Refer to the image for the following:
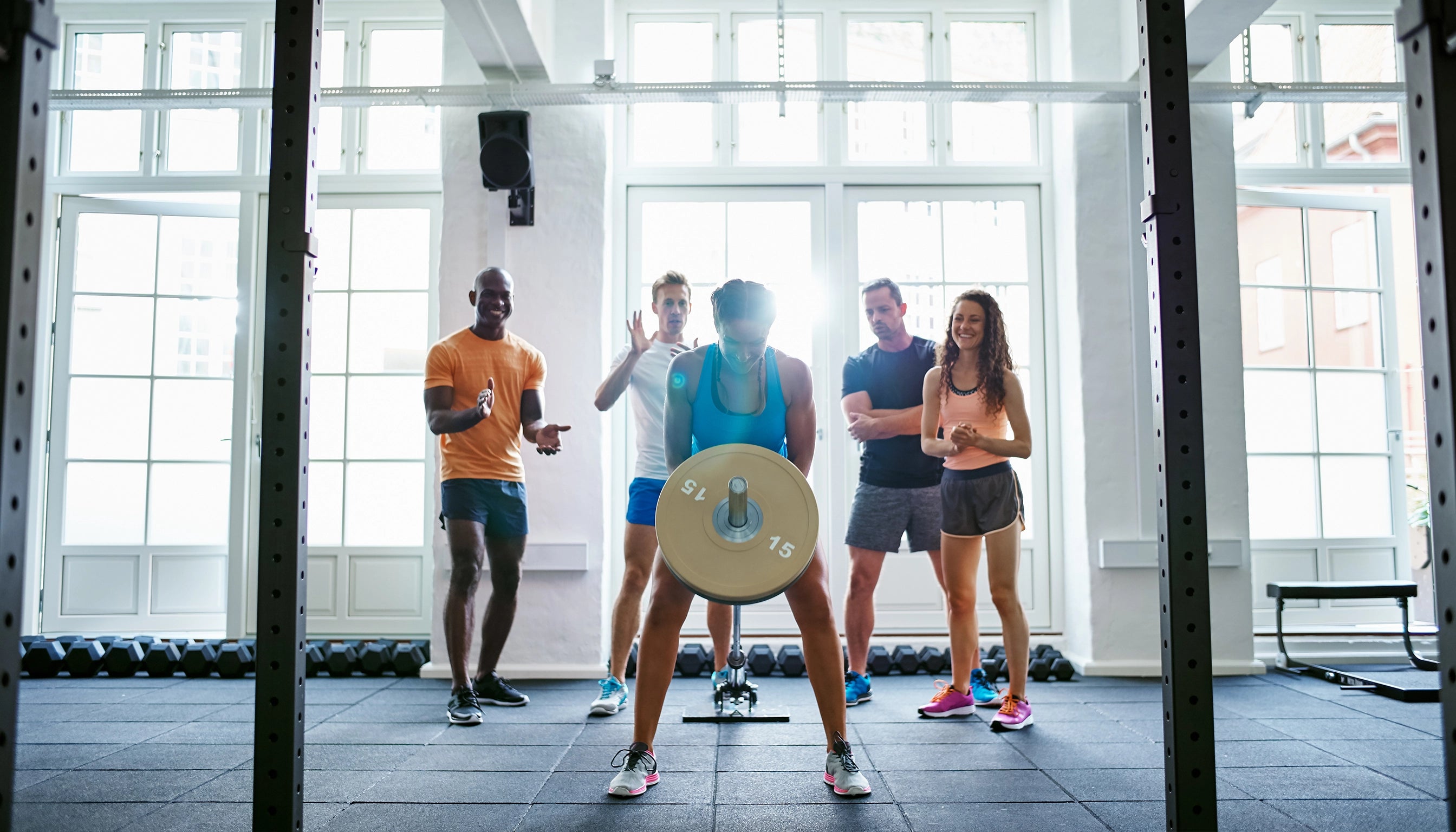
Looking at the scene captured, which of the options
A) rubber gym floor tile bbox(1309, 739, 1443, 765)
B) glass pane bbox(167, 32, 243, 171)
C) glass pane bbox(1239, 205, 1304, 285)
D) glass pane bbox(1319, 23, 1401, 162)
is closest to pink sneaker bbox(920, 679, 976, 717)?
rubber gym floor tile bbox(1309, 739, 1443, 765)

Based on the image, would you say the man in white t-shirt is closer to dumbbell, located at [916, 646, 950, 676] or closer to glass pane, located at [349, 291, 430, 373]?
dumbbell, located at [916, 646, 950, 676]

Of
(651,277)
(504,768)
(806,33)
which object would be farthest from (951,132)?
(504,768)

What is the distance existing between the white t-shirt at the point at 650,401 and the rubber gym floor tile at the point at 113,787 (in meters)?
1.65

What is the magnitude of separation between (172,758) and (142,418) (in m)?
2.72

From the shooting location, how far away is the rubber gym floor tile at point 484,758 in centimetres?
279

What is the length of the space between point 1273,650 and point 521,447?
12.8ft

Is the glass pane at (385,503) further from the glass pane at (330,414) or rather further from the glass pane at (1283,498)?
the glass pane at (1283,498)

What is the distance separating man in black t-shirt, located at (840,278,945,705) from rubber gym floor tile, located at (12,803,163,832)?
7.59ft

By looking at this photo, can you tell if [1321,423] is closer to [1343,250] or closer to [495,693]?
[1343,250]

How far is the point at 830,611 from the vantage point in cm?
239

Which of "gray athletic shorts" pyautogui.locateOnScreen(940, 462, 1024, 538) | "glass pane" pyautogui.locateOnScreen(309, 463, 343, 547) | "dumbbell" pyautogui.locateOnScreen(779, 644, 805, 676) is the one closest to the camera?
"gray athletic shorts" pyautogui.locateOnScreen(940, 462, 1024, 538)

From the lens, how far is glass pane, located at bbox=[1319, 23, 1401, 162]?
491 cm

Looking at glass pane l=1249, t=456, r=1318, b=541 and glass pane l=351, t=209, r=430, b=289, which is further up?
glass pane l=351, t=209, r=430, b=289

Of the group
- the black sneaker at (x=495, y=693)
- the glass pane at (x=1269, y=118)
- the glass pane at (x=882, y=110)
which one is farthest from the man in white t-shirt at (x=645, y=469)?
the glass pane at (x=1269, y=118)
